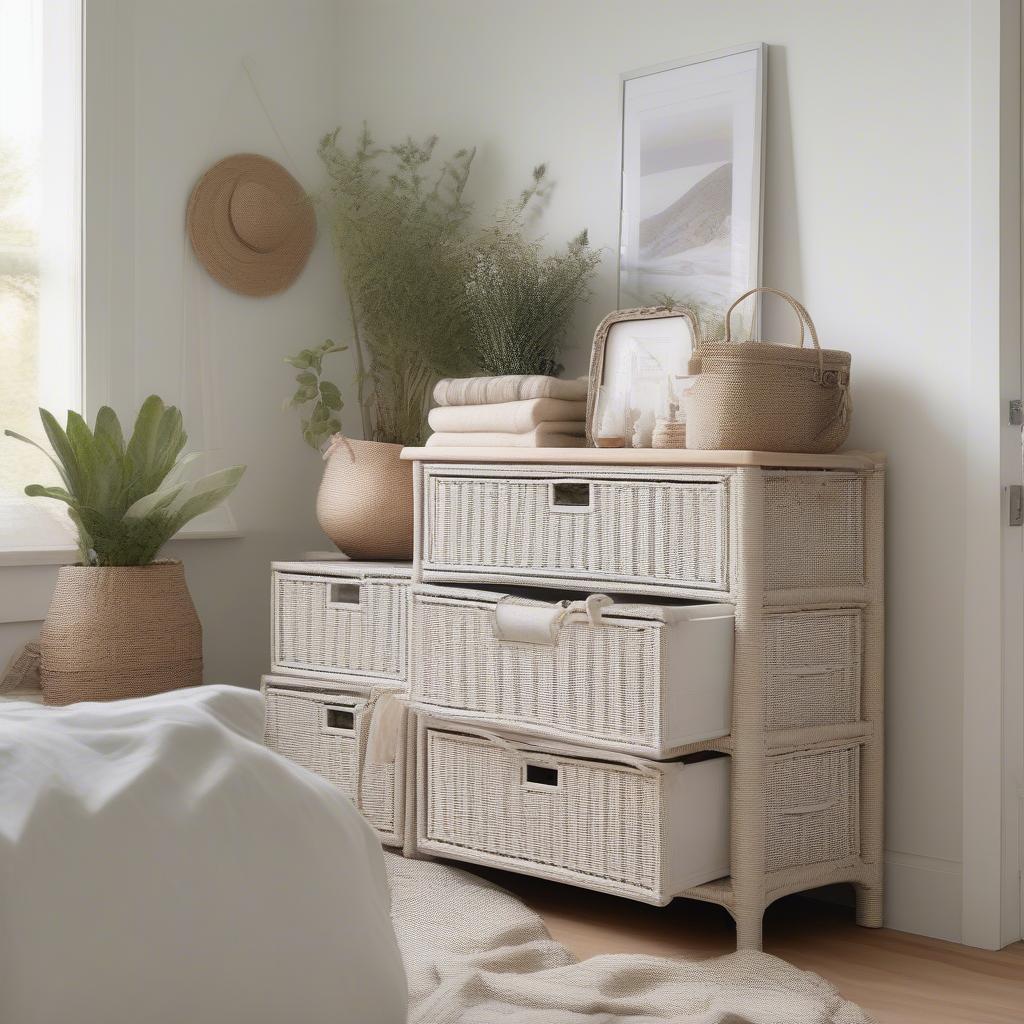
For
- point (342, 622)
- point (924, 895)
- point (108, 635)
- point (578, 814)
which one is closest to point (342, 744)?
point (342, 622)

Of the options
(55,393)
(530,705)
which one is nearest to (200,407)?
(55,393)

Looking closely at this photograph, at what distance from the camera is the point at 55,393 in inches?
118

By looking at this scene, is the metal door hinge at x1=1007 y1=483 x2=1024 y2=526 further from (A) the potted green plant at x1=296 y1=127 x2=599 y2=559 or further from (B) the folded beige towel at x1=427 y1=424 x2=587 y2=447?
(A) the potted green plant at x1=296 y1=127 x2=599 y2=559

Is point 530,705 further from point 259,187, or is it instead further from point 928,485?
point 259,187

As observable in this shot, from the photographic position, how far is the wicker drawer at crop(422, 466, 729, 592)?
2266 mm

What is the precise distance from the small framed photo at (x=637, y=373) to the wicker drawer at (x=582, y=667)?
0.36 metres

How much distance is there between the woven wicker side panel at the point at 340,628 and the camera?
2727 millimetres

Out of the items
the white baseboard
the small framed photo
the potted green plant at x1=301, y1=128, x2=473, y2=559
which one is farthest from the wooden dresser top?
the white baseboard

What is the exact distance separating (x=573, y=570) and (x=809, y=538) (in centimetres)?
43

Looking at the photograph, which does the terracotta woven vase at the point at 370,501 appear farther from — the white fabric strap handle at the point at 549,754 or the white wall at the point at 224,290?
the white fabric strap handle at the point at 549,754

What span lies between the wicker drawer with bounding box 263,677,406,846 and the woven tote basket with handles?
91 cm

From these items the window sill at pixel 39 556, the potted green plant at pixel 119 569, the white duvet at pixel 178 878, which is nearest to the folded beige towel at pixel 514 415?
the potted green plant at pixel 119 569

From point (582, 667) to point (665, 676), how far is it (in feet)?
0.59

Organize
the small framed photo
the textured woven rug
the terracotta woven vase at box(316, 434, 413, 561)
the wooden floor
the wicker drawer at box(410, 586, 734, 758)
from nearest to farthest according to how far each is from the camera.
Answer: the textured woven rug < the wooden floor < the wicker drawer at box(410, 586, 734, 758) < the small framed photo < the terracotta woven vase at box(316, 434, 413, 561)
